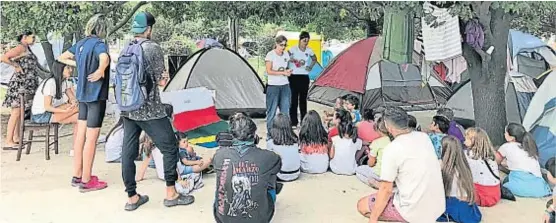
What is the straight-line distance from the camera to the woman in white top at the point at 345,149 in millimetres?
4781

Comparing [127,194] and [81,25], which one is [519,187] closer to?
[127,194]

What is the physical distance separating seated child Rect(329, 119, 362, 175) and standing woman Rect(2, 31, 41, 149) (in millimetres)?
3019

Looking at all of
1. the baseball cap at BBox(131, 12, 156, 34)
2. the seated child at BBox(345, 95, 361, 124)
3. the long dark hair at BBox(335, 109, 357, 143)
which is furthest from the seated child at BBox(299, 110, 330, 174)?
the baseball cap at BBox(131, 12, 156, 34)

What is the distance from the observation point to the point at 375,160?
422 centimetres

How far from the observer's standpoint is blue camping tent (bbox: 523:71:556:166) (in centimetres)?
495

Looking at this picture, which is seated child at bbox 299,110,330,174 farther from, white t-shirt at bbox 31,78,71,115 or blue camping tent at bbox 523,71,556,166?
white t-shirt at bbox 31,78,71,115

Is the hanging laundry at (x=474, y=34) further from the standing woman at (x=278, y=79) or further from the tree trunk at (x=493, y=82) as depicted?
the standing woman at (x=278, y=79)

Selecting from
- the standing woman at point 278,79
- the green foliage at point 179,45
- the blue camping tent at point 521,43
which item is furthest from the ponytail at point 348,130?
the green foliage at point 179,45

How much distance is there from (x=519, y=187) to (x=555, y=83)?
1.53 meters

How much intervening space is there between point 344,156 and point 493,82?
5.49ft

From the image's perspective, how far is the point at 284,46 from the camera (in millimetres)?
6250

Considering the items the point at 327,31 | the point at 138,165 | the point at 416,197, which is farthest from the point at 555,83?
the point at 327,31

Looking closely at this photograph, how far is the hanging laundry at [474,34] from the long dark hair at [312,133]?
143 cm

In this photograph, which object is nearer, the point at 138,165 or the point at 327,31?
the point at 138,165
